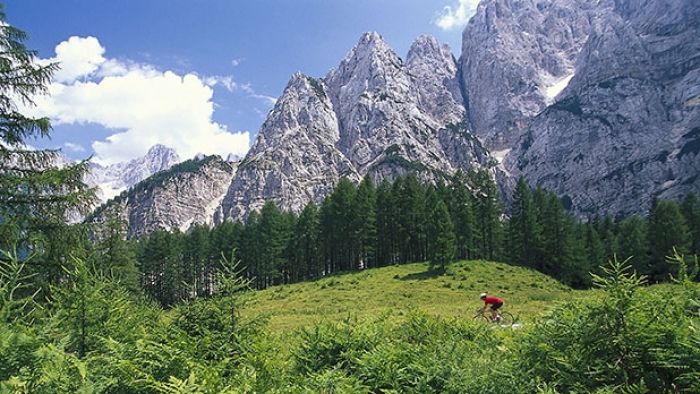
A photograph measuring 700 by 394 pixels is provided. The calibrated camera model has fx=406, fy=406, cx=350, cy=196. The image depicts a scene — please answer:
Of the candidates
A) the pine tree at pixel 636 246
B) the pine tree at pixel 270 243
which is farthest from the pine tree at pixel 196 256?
the pine tree at pixel 636 246

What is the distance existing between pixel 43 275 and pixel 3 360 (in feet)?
42.6

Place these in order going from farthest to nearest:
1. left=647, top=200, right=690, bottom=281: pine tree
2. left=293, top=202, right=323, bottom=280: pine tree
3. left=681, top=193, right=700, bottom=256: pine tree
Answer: left=293, top=202, right=323, bottom=280: pine tree → left=681, top=193, right=700, bottom=256: pine tree → left=647, top=200, right=690, bottom=281: pine tree

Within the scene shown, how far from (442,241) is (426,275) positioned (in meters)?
5.67

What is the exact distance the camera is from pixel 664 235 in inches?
2413

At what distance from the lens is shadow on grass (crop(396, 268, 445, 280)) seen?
165 ft

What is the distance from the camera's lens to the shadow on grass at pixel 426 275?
50406 millimetres

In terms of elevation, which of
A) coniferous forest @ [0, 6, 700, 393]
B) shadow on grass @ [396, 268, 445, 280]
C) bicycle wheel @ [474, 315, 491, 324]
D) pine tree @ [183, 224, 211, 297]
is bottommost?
shadow on grass @ [396, 268, 445, 280]

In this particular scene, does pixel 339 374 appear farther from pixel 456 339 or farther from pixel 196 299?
pixel 196 299

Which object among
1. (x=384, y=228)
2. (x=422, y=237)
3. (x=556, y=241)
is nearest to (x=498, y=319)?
(x=422, y=237)

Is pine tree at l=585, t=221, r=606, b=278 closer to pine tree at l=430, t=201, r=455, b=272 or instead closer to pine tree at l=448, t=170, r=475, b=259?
pine tree at l=448, t=170, r=475, b=259

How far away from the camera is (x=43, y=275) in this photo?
14914 millimetres

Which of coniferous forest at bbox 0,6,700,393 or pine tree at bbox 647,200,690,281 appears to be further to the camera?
pine tree at bbox 647,200,690,281

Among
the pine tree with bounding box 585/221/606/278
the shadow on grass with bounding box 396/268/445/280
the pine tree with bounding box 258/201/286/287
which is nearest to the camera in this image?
the shadow on grass with bounding box 396/268/445/280

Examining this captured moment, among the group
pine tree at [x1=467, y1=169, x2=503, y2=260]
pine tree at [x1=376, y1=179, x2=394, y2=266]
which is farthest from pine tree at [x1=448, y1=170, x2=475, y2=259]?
pine tree at [x1=376, y1=179, x2=394, y2=266]
